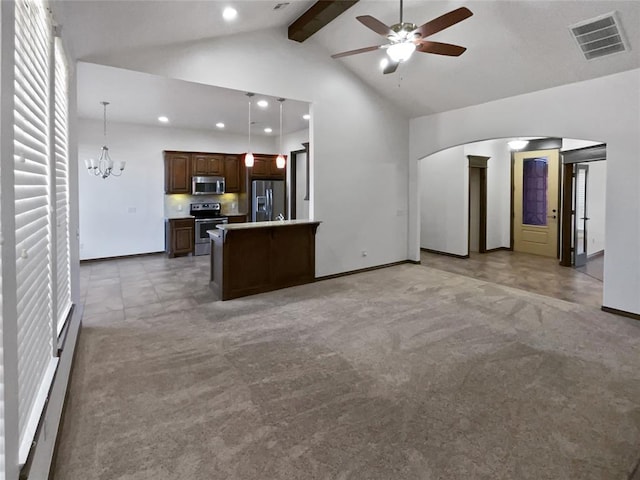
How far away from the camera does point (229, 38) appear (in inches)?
196

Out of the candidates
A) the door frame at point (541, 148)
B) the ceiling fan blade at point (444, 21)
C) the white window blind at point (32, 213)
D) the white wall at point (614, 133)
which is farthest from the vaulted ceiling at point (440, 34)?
the door frame at point (541, 148)

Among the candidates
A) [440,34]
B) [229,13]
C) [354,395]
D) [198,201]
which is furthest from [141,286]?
[440,34]

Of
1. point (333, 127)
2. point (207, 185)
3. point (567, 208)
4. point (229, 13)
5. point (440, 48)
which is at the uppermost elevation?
point (229, 13)

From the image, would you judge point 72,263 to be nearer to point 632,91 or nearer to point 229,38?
point 229,38

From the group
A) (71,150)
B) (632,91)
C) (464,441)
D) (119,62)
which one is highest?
(119,62)

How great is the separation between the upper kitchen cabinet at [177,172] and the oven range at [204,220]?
20.4 inches

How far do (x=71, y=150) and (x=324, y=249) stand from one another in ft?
12.3

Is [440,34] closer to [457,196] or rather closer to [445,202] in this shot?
[457,196]

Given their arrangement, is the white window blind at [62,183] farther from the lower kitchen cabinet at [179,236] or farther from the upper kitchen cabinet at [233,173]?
the upper kitchen cabinet at [233,173]

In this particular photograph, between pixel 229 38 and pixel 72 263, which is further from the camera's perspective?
pixel 229 38

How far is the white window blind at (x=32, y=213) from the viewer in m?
1.54

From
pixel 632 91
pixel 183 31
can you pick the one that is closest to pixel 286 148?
pixel 183 31

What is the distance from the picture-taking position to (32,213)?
1820 millimetres

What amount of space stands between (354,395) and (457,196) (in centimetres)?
657
